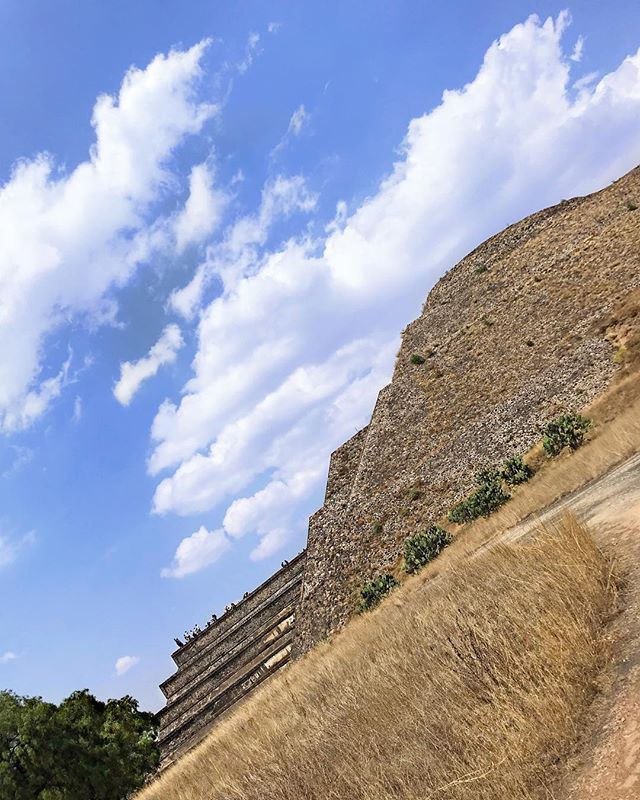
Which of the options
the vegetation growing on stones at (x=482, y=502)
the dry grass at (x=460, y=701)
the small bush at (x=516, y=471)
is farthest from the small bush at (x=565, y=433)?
the dry grass at (x=460, y=701)

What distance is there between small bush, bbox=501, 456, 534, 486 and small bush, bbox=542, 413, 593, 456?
1.16m

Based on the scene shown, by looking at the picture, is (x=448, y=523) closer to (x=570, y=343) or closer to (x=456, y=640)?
(x=570, y=343)

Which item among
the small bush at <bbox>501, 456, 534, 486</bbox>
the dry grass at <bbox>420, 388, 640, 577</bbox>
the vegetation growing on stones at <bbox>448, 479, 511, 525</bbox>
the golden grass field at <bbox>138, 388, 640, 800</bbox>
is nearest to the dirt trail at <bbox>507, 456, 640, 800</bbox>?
the golden grass field at <bbox>138, 388, 640, 800</bbox>

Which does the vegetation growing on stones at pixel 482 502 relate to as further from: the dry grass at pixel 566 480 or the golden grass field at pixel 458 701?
the golden grass field at pixel 458 701

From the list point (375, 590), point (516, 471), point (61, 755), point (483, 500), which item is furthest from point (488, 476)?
point (61, 755)

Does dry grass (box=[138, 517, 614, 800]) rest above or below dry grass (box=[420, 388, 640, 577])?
above

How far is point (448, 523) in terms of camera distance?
92.4 feet

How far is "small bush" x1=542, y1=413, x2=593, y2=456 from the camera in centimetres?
2416

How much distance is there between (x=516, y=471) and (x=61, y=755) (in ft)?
68.7

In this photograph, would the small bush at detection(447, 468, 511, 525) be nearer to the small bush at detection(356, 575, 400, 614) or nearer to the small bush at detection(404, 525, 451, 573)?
the small bush at detection(404, 525, 451, 573)

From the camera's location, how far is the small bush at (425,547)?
2633 centimetres

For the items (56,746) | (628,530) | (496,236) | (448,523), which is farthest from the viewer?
(496,236)

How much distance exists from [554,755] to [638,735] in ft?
2.21

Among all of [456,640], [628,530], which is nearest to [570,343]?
[628,530]
